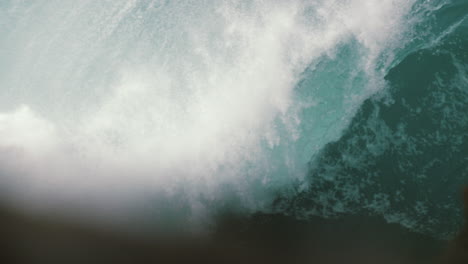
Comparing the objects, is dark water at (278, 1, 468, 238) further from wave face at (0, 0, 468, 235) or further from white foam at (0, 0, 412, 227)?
white foam at (0, 0, 412, 227)

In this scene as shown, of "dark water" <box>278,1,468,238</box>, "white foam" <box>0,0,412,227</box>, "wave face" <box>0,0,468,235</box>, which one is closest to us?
"dark water" <box>278,1,468,238</box>

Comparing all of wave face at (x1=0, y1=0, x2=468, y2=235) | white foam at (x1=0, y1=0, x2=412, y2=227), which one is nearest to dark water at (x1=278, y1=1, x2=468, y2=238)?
wave face at (x1=0, y1=0, x2=468, y2=235)

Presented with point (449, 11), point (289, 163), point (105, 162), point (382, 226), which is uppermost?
point (449, 11)

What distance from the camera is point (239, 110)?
23.1 metres

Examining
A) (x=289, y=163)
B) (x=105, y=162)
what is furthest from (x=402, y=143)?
(x=105, y=162)

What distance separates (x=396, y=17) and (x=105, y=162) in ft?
67.9

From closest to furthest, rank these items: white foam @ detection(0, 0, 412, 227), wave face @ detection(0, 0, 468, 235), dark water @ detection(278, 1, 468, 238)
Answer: dark water @ detection(278, 1, 468, 238)
wave face @ detection(0, 0, 468, 235)
white foam @ detection(0, 0, 412, 227)

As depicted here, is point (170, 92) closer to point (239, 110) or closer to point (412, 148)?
point (239, 110)

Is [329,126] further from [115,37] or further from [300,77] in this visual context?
[115,37]

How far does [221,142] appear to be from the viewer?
22.8 metres

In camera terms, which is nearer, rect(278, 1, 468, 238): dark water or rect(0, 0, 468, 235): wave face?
rect(278, 1, 468, 238): dark water

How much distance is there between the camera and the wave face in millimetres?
19625

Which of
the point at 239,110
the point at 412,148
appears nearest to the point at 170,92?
the point at 239,110

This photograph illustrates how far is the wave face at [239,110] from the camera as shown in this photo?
19.6 meters
